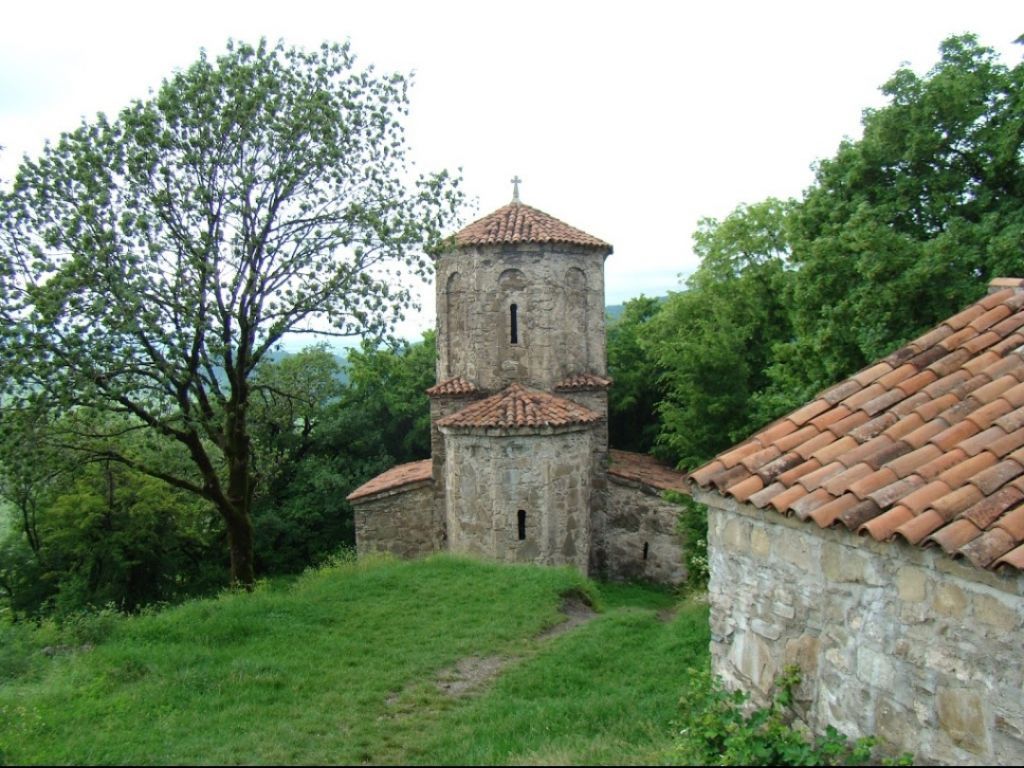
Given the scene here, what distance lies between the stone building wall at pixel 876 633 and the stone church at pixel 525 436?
893 cm

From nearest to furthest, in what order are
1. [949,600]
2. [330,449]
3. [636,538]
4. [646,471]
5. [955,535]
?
[955,535]
[949,600]
[636,538]
[646,471]
[330,449]

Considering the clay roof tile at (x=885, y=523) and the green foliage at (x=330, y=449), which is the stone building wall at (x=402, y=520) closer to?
the green foliage at (x=330, y=449)

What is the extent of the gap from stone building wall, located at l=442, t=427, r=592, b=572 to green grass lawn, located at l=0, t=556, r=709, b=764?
2.25m

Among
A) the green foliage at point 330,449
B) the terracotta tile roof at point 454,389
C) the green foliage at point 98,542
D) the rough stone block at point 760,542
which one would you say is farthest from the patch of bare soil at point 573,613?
the green foliage at point 330,449

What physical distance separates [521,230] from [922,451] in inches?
474

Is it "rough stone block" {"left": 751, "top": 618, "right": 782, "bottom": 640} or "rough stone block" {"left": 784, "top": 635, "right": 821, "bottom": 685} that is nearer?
"rough stone block" {"left": 784, "top": 635, "right": 821, "bottom": 685}

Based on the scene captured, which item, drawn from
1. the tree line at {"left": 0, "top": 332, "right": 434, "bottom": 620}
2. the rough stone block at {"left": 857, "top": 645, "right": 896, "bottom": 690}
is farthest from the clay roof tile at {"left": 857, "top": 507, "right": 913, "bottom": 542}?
the tree line at {"left": 0, "top": 332, "right": 434, "bottom": 620}

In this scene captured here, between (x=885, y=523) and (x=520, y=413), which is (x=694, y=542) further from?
(x=885, y=523)

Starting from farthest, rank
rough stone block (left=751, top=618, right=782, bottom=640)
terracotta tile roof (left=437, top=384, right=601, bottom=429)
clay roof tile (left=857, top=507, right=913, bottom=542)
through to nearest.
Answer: terracotta tile roof (left=437, top=384, right=601, bottom=429) < rough stone block (left=751, top=618, right=782, bottom=640) < clay roof tile (left=857, top=507, right=913, bottom=542)

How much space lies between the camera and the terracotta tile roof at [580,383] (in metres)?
16.3

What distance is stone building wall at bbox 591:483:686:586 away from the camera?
1639 cm

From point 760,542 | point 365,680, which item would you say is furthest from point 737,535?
point 365,680

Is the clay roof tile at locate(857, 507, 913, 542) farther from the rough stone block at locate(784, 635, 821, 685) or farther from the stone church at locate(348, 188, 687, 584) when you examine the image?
the stone church at locate(348, 188, 687, 584)

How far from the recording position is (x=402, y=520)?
17.0 metres
